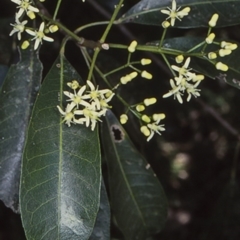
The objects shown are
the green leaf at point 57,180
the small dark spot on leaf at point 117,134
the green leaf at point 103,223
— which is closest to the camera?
the green leaf at point 57,180

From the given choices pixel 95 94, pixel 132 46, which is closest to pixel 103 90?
pixel 95 94

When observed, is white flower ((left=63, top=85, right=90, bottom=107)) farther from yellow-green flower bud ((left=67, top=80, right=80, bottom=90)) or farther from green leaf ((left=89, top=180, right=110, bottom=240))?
green leaf ((left=89, top=180, right=110, bottom=240))

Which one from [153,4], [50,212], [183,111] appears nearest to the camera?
[50,212]

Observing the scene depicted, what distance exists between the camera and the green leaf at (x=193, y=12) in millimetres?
1865

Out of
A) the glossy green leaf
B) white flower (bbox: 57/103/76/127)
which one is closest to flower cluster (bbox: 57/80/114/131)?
white flower (bbox: 57/103/76/127)

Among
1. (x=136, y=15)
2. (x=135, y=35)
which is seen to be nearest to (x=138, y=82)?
(x=135, y=35)

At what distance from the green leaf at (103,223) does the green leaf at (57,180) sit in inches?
12.7

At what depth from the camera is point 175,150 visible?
3730 millimetres

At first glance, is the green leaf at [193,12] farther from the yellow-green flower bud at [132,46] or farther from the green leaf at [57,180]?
the green leaf at [57,180]

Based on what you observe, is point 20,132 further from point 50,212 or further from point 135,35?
point 135,35

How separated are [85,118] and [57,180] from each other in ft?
0.62

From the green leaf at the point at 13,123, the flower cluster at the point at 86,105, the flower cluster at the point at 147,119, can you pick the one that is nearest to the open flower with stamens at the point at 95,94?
the flower cluster at the point at 86,105

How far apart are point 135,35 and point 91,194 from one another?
1.14 m

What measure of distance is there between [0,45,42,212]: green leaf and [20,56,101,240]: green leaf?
21 cm
